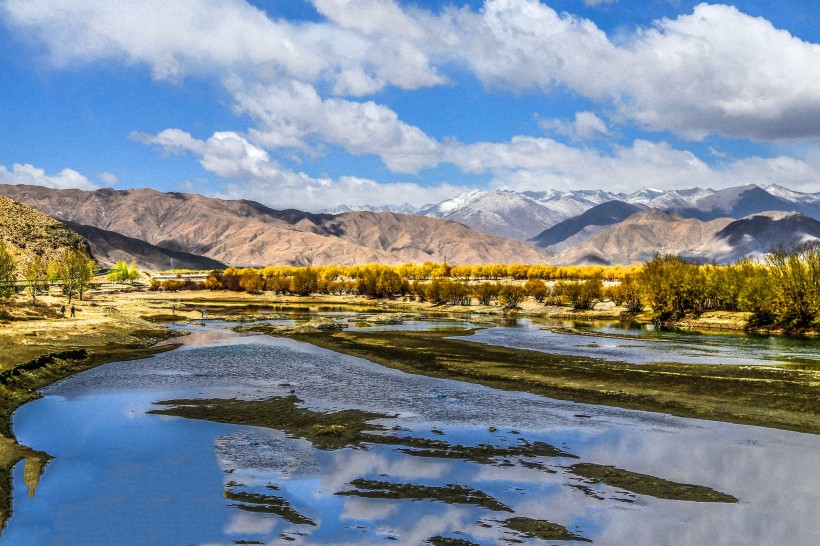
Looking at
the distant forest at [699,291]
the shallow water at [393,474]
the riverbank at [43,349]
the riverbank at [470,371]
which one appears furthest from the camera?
the distant forest at [699,291]

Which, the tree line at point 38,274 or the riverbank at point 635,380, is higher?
the tree line at point 38,274

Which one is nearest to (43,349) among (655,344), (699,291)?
(655,344)

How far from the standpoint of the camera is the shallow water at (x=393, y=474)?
1823 cm

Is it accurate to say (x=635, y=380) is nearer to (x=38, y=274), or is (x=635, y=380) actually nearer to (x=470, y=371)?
(x=470, y=371)

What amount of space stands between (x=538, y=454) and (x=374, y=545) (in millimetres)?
10693

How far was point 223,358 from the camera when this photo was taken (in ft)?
182

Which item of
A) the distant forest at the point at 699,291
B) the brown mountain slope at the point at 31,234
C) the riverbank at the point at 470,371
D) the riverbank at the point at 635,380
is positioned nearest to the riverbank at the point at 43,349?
the riverbank at the point at 470,371

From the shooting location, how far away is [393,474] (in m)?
23.2

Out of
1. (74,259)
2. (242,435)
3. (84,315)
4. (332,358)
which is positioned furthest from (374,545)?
(74,259)

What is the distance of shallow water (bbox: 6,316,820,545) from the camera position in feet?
59.8

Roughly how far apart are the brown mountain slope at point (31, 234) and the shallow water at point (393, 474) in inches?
5544

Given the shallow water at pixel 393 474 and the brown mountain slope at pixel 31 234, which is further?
the brown mountain slope at pixel 31 234

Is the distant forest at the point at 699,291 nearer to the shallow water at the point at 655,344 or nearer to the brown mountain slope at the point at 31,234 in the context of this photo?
the shallow water at the point at 655,344

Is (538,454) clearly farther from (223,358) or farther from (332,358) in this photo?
(223,358)
